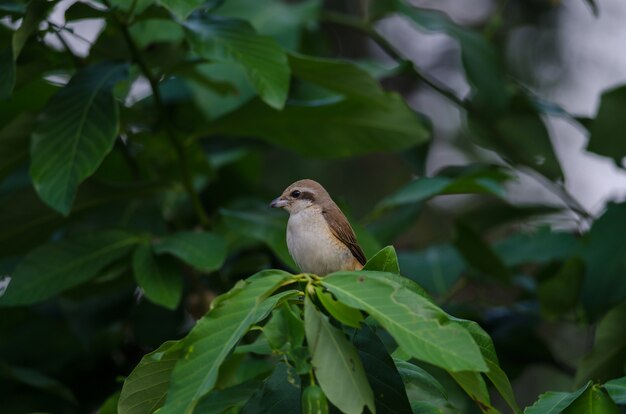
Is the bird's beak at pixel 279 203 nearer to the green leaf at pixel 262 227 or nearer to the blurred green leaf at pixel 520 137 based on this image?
the green leaf at pixel 262 227

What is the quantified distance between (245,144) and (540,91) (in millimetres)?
4258

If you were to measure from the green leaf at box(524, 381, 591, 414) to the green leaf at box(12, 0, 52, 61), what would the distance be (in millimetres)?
2372

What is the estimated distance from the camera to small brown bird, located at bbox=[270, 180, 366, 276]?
3928 millimetres

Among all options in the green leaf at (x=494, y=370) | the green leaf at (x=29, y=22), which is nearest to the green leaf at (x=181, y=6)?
the green leaf at (x=29, y=22)

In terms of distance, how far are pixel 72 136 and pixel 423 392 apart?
75.4 inches

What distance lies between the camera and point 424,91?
969 cm

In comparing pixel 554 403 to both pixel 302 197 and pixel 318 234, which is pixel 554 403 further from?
pixel 302 197

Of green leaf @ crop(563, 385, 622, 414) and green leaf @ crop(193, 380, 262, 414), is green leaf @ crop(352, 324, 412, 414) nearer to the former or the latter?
green leaf @ crop(193, 380, 262, 414)

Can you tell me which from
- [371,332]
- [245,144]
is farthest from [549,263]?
[371,332]

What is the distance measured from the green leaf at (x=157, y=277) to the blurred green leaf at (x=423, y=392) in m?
1.37

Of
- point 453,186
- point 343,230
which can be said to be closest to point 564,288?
point 453,186

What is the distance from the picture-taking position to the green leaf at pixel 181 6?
351cm

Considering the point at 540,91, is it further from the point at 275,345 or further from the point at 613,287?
the point at 275,345

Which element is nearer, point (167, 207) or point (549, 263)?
point (167, 207)
